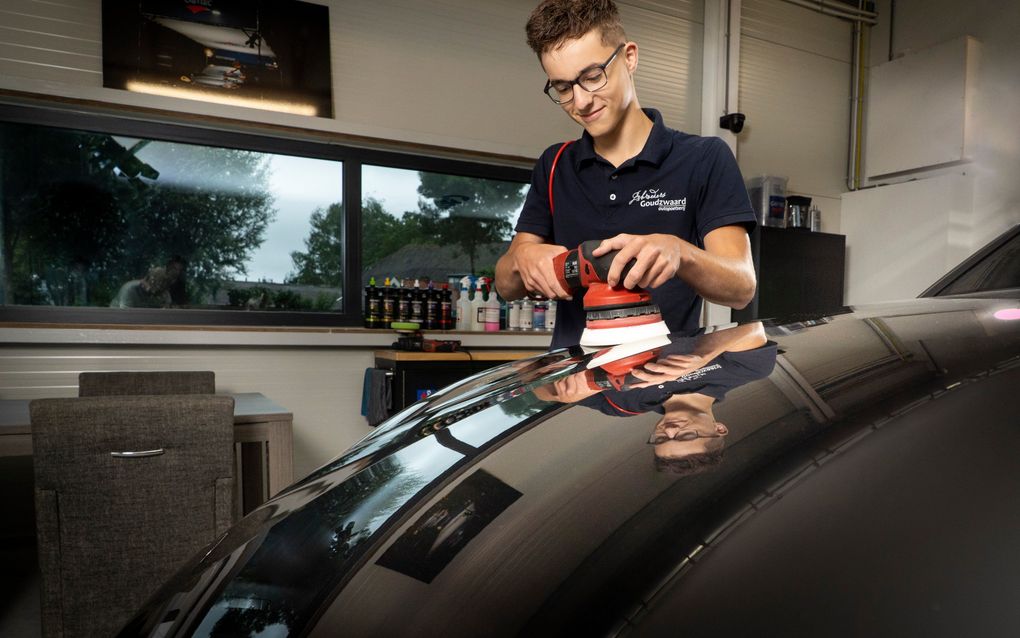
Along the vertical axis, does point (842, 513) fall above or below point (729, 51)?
below

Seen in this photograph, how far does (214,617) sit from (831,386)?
0.36 meters

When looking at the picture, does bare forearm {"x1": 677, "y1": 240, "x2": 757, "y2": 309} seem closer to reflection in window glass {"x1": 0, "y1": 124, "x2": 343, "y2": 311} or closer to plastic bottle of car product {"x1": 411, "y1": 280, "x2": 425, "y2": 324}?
plastic bottle of car product {"x1": 411, "y1": 280, "x2": 425, "y2": 324}

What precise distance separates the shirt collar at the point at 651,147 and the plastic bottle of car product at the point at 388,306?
8.38 ft

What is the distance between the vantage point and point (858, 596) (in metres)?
0.23

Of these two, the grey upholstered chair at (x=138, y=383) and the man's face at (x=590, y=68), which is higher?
the man's face at (x=590, y=68)

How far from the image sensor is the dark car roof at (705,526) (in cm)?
24

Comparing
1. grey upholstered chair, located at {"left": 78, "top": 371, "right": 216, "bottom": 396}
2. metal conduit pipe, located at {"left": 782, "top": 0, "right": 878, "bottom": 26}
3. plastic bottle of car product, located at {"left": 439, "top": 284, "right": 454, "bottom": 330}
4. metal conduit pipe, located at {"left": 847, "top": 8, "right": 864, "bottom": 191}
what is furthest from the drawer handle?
metal conduit pipe, located at {"left": 847, "top": 8, "right": 864, "bottom": 191}

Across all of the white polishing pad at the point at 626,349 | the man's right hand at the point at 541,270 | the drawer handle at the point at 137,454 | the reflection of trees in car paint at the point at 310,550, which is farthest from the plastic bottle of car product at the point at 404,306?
the reflection of trees in car paint at the point at 310,550

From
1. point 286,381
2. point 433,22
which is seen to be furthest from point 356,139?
point 286,381

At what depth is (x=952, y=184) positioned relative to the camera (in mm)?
4836

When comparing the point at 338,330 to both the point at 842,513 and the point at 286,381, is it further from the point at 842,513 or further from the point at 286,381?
the point at 842,513

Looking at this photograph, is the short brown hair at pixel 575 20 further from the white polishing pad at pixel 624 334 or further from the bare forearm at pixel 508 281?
the white polishing pad at pixel 624 334

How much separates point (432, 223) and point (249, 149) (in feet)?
3.97

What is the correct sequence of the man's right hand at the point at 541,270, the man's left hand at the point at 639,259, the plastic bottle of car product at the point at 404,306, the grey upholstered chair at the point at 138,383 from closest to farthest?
1. the man's left hand at the point at 639,259
2. the man's right hand at the point at 541,270
3. the grey upholstered chair at the point at 138,383
4. the plastic bottle of car product at the point at 404,306
